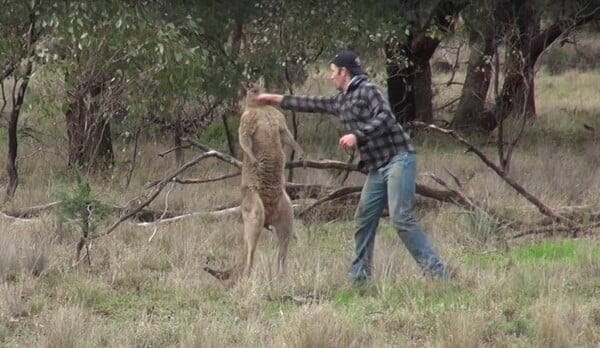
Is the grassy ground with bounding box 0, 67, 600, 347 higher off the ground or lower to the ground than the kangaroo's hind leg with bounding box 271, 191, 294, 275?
lower

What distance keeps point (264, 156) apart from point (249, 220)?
54 centimetres

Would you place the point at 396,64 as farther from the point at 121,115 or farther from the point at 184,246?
the point at 184,246

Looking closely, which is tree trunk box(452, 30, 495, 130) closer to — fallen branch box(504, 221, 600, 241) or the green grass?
fallen branch box(504, 221, 600, 241)

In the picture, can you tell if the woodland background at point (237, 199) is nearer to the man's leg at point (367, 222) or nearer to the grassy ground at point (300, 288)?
the grassy ground at point (300, 288)

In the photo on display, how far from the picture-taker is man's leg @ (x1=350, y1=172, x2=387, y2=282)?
27.4 ft

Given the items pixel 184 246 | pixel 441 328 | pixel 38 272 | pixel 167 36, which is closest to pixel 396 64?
pixel 167 36

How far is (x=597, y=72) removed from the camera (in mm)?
34281

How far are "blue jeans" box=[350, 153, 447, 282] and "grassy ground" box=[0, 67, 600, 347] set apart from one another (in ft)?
0.57

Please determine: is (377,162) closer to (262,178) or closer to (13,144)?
(262,178)

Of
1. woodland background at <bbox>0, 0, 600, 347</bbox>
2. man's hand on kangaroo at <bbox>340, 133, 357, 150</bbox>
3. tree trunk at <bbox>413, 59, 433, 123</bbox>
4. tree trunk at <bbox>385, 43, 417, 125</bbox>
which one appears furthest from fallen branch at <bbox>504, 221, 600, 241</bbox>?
tree trunk at <bbox>413, 59, 433, 123</bbox>

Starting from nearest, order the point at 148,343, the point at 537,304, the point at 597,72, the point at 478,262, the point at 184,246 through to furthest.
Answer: the point at 148,343 < the point at 537,304 < the point at 478,262 < the point at 184,246 < the point at 597,72

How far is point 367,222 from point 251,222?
95 centimetres

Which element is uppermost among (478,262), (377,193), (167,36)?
(167,36)

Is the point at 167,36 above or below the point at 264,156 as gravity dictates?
above
